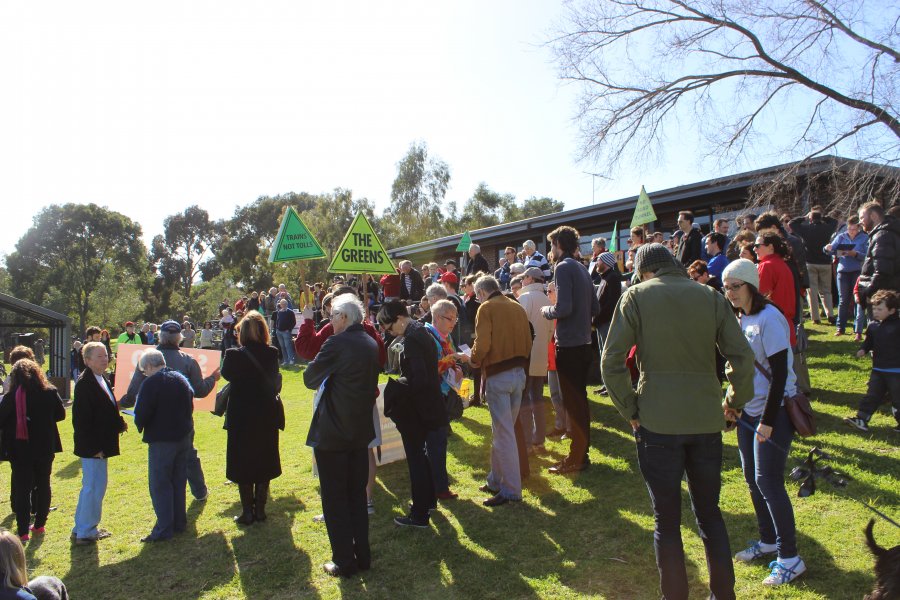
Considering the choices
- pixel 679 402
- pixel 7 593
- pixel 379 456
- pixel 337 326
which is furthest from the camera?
pixel 379 456

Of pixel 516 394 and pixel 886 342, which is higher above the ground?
pixel 886 342

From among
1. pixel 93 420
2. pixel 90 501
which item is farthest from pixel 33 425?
pixel 90 501

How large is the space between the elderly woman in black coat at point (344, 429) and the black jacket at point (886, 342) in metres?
5.34

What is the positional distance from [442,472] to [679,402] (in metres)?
3.12

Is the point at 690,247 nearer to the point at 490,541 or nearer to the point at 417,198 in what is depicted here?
the point at 490,541

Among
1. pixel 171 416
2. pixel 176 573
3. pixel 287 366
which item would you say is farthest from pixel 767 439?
pixel 287 366

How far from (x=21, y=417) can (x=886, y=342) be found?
Result: 8.62 metres

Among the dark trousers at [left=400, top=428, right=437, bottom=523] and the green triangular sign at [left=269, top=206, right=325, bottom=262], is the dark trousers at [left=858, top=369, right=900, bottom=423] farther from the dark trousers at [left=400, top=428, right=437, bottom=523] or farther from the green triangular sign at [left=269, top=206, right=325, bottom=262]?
the green triangular sign at [left=269, top=206, right=325, bottom=262]

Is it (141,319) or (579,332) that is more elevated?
(141,319)

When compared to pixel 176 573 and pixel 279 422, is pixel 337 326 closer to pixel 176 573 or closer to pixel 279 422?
pixel 279 422

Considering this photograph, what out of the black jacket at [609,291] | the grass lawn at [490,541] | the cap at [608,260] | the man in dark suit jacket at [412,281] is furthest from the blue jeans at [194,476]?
the man in dark suit jacket at [412,281]

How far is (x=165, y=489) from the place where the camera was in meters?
5.43

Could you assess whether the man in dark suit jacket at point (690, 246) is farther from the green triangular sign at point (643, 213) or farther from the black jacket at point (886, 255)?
the green triangular sign at point (643, 213)

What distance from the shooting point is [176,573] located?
474cm
